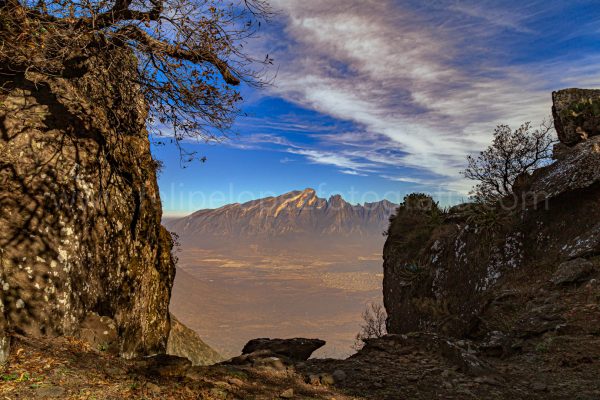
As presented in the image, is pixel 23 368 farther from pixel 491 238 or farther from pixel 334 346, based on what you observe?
pixel 334 346

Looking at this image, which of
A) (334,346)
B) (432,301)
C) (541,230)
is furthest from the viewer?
(334,346)

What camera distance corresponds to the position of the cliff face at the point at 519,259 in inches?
405

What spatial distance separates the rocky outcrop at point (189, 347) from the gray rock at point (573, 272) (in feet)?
61.7

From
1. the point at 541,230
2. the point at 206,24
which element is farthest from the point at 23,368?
the point at 541,230

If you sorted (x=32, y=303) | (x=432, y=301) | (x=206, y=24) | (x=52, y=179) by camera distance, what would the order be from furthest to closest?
(x=432, y=301)
(x=206, y=24)
(x=52, y=179)
(x=32, y=303)

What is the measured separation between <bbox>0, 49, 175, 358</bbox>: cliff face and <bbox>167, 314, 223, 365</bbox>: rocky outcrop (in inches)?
508

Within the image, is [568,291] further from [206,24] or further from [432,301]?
[206,24]

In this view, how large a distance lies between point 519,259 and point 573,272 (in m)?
3.35

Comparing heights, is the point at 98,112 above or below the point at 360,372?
above

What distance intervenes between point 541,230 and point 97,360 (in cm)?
1479

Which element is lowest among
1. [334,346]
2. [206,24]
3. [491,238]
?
[334,346]

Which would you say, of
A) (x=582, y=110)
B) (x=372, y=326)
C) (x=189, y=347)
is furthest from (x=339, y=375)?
(x=372, y=326)

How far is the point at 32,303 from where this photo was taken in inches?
219

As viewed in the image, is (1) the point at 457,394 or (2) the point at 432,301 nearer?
(1) the point at 457,394
